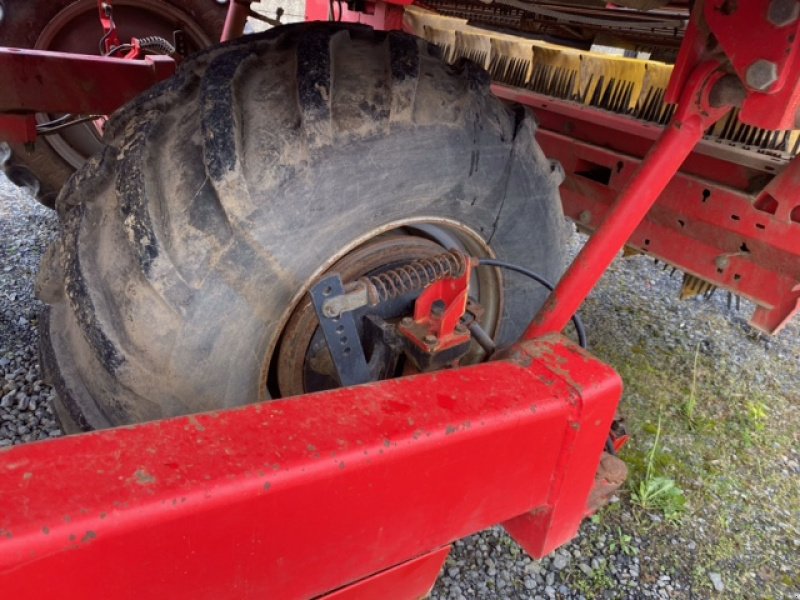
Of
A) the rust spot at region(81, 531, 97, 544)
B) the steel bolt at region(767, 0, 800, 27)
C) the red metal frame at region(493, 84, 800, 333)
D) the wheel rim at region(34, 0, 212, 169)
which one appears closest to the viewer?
the rust spot at region(81, 531, 97, 544)

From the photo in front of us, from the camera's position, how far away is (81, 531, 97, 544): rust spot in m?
0.53

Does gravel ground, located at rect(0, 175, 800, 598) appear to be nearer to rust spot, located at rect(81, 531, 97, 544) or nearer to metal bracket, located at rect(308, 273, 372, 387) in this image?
metal bracket, located at rect(308, 273, 372, 387)

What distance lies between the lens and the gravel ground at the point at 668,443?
1.48 meters

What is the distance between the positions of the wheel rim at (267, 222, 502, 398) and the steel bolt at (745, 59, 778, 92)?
0.53m

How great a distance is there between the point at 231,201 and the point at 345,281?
30cm

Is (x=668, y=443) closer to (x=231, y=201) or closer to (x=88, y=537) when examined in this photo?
(x=231, y=201)

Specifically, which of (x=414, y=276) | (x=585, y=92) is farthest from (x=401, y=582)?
(x=585, y=92)

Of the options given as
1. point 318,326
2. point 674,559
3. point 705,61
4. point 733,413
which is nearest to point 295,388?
point 318,326

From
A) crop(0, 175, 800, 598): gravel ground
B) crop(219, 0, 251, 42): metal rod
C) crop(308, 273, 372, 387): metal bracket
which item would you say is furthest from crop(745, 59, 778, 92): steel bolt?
crop(219, 0, 251, 42): metal rod

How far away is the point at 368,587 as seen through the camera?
0.91 metres

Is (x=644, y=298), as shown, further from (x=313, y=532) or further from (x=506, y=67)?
(x=313, y=532)

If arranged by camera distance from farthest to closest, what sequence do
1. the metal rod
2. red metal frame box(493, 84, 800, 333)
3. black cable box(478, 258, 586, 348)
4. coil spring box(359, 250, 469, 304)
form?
the metal rod → red metal frame box(493, 84, 800, 333) → black cable box(478, 258, 586, 348) → coil spring box(359, 250, 469, 304)

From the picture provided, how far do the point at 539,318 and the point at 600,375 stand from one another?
0.22m

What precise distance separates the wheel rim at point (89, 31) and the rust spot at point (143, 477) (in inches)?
91.9
